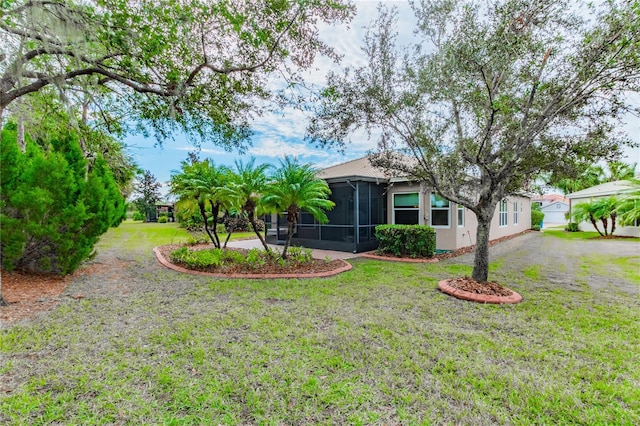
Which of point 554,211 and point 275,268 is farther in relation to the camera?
point 554,211

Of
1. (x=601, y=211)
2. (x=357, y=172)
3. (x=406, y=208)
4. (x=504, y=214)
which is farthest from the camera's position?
(x=504, y=214)

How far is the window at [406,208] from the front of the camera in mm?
11633

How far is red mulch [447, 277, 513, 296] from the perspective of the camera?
220 inches

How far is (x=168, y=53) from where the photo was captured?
5.34 m

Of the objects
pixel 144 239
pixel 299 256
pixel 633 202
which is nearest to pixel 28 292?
pixel 299 256

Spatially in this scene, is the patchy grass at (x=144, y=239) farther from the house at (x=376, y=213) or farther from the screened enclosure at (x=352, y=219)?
the house at (x=376, y=213)

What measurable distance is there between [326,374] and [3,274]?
24.0ft

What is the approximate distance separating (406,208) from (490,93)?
7016 mm

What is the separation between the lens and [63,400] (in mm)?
2479

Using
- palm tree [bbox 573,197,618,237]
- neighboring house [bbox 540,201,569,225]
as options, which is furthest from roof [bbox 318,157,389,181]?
neighboring house [bbox 540,201,569,225]

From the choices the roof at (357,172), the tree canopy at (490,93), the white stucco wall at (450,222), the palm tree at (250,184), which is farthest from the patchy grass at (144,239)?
the tree canopy at (490,93)

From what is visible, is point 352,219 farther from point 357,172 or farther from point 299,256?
Answer: point 299,256

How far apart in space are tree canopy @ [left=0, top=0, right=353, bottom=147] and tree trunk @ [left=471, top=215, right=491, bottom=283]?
511cm

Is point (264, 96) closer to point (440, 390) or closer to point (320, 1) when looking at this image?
point (320, 1)
